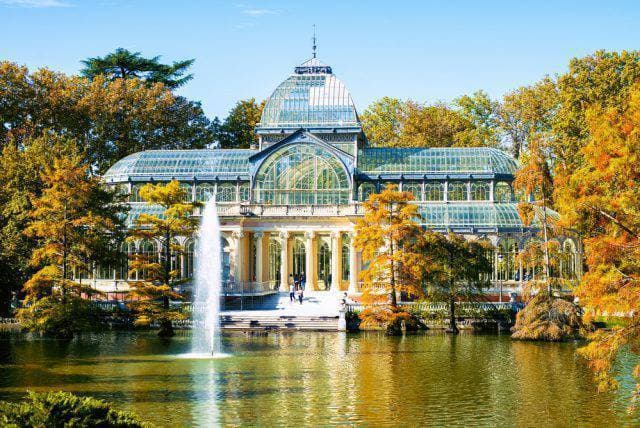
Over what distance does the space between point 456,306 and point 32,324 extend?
77.6 ft

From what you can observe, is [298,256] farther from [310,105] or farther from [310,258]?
[310,105]

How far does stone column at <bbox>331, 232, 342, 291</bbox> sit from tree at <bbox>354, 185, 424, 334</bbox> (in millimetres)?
12572

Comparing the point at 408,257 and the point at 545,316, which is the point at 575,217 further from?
the point at 408,257

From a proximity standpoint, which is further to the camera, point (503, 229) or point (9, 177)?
point (503, 229)

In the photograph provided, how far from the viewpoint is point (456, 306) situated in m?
55.2

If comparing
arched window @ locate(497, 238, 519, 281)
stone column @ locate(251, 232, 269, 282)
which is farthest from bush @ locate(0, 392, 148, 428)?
stone column @ locate(251, 232, 269, 282)

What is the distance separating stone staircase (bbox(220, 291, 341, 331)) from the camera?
184ft

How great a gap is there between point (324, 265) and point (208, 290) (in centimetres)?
1997

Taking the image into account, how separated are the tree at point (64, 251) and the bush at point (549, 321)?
22.3m

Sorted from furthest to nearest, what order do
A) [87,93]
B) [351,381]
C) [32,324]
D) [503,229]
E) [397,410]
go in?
[87,93], [503,229], [32,324], [351,381], [397,410]

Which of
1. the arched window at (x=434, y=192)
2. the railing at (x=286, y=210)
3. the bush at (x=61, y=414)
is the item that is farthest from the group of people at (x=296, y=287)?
the bush at (x=61, y=414)

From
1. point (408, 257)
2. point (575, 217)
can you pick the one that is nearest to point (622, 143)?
point (575, 217)

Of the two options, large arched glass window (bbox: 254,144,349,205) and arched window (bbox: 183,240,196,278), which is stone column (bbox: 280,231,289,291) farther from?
arched window (bbox: 183,240,196,278)

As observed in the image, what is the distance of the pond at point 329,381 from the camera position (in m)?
28.3
